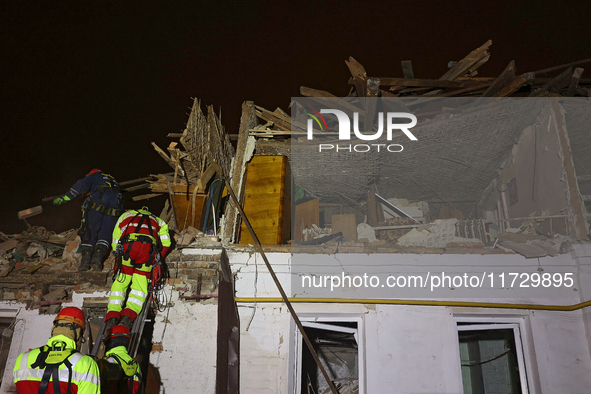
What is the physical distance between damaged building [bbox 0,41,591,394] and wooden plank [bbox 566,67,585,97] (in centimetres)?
3

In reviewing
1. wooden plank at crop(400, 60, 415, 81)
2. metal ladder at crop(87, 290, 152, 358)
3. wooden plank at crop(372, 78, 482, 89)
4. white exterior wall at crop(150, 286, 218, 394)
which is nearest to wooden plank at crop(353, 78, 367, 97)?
wooden plank at crop(372, 78, 482, 89)

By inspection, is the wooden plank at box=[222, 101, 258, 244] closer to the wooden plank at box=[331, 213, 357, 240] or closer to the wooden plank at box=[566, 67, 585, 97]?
the wooden plank at box=[331, 213, 357, 240]

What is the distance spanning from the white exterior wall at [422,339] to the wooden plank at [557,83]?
8.67 ft

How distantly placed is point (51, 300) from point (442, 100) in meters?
7.23

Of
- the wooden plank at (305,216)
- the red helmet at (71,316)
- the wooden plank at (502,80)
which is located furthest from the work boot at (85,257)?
the wooden plank at (502,80)

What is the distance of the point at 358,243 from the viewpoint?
5520 mm

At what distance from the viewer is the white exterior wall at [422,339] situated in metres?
4.67

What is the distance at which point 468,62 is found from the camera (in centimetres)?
669

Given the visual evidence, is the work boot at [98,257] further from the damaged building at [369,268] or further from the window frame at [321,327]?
the window frame at [321,327]

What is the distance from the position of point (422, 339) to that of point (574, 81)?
463 centimetres

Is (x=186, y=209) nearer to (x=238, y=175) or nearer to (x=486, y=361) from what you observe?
(x=238, y=175)

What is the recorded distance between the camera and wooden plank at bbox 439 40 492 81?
654 cm

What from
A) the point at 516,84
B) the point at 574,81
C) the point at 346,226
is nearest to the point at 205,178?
the point at 346,226

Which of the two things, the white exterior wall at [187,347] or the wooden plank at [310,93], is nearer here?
the white exterior wall at [187,347]
